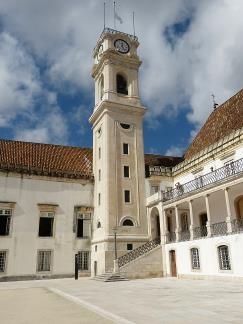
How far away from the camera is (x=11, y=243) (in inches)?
1064

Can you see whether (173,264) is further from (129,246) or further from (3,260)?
(3,260)

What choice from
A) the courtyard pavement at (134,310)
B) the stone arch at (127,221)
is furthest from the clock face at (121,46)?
the courtyard pavement at (134,310)

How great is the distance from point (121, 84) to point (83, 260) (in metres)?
18.0

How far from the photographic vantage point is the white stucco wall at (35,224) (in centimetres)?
2709

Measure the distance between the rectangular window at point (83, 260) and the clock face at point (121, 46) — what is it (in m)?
20.7

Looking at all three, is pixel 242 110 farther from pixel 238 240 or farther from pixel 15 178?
pixel 15 178

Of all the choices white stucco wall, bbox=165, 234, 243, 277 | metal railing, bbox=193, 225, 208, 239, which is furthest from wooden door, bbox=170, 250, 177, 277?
metal railing, bbox=193, 225, 208, 239

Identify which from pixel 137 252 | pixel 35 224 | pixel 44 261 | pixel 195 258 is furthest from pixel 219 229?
pixel 35 224

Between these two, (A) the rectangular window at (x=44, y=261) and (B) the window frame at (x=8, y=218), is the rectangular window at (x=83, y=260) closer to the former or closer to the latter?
(A) the rectangular window at (x=44, y=261)

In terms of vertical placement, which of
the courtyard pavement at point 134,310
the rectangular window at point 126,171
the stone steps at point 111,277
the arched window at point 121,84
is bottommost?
the courtyard pavement at point 134,310

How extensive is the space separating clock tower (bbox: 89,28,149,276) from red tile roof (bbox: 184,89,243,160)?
589cm

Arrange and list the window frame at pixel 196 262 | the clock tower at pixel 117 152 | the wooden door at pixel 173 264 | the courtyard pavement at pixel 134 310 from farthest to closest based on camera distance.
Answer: the clock tower at pixel 117 152, the wooden door at pixel 173 264, the window frame at pixel 196 262, the courtyard pavement at pixel 134 310

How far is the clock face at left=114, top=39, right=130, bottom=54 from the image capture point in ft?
111

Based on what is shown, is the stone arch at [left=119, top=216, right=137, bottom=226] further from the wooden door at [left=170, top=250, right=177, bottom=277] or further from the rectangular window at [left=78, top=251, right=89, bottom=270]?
the rectangular window at [left=78, top=251, right=89, bottom=270]
